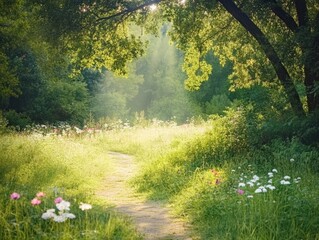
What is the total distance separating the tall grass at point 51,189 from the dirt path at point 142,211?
340 mm

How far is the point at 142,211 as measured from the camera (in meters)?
7.54

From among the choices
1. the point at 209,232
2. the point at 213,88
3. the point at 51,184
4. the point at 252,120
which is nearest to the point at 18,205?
the point at 209,232

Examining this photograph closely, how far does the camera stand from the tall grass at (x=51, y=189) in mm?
4852

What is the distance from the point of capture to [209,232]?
579 cm

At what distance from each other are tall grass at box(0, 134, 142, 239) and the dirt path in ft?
1.12

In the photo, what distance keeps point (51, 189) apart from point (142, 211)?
1.64m

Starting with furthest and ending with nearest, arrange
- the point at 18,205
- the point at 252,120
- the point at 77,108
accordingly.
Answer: the point at 77,108 < the point at 252,120 < the point at 18,205

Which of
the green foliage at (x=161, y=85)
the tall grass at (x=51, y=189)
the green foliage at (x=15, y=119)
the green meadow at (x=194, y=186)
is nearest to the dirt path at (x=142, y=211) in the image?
the green meadow at (x=194, y=186)

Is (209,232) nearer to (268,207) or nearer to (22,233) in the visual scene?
(268,207)

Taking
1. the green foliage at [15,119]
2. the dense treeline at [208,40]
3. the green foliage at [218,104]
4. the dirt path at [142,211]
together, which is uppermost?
the dense treeline at [208,40]

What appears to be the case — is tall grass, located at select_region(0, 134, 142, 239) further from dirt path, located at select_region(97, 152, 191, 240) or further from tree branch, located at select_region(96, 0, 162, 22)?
tree branch, located at select_region(96, 0, 162, 22)

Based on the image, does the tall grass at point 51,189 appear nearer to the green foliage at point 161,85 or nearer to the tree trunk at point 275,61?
the tree trunk at point 275,61

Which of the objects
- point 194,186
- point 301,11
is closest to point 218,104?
point 301,11

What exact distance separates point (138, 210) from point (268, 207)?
2769 millimetres
